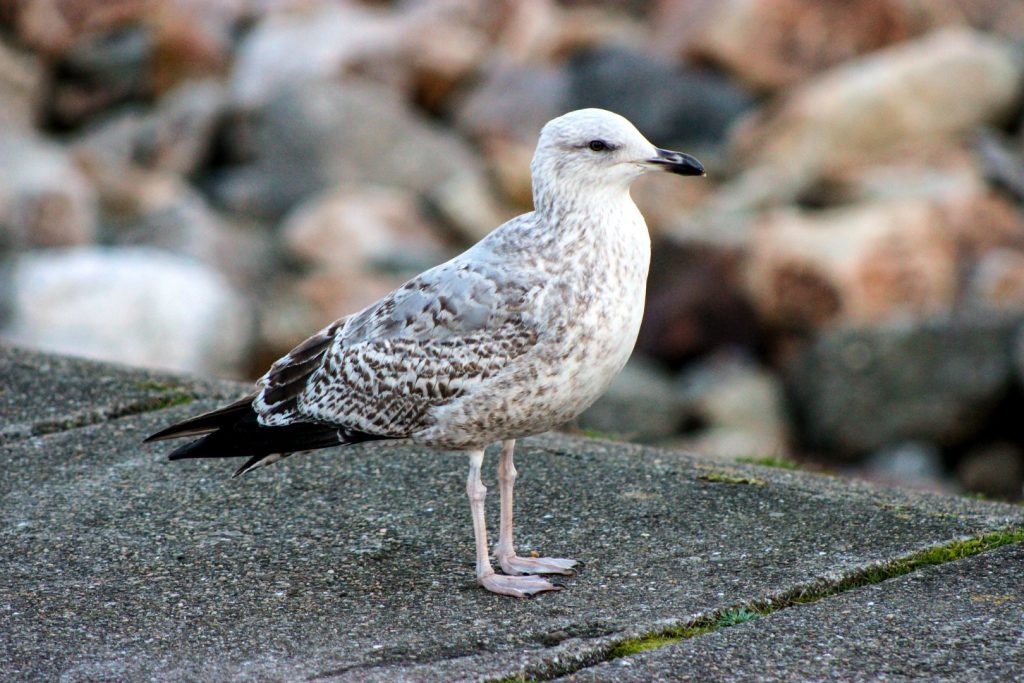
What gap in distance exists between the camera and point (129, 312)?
13500mm

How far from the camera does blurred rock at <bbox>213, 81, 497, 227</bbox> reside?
1777cm

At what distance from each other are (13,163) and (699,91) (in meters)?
9.08

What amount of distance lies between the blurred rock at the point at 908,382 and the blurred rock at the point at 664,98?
22.9 feet

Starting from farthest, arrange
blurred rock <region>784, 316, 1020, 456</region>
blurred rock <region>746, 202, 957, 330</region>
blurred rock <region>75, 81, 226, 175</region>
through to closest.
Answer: blurred rock <region>75, 81, 226, 175</region>, blurred rock <region>746, 202, 957, 330</region>, blurred rock <region>784, 316, 1020, 456</region>

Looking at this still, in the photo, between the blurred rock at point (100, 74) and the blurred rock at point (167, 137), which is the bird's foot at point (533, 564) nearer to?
the blurred rock at point (167, 137)

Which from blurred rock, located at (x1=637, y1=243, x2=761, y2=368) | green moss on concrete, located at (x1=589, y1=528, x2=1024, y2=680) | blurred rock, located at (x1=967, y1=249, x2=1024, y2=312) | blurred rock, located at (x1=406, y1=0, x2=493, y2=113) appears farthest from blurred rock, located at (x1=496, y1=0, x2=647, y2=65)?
green moss on concrete, located at (x1=589, y1=528, x2=1024, y2=680)

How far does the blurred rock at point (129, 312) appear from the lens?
13.3 meters

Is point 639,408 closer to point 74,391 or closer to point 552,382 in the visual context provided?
point 74,391

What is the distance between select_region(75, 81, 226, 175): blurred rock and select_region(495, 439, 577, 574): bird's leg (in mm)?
14524

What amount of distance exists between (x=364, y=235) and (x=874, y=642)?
13.1 metres

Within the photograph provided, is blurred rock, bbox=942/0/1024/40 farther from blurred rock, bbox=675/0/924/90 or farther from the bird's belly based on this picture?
the bird's belly

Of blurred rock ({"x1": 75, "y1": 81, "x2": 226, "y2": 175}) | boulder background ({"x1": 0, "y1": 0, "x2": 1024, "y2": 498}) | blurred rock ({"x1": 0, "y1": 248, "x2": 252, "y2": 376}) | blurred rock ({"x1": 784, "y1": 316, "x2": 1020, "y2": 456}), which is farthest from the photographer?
blurred rock ({"x1": 75, "y1": 81, "x2": 226, "y2": 175})

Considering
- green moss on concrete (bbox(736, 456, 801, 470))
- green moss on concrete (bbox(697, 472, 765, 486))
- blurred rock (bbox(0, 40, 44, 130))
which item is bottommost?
blurred rock (bbox(0, 40, 44, 130))

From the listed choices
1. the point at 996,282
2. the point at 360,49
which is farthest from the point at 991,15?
the point at 360,49
